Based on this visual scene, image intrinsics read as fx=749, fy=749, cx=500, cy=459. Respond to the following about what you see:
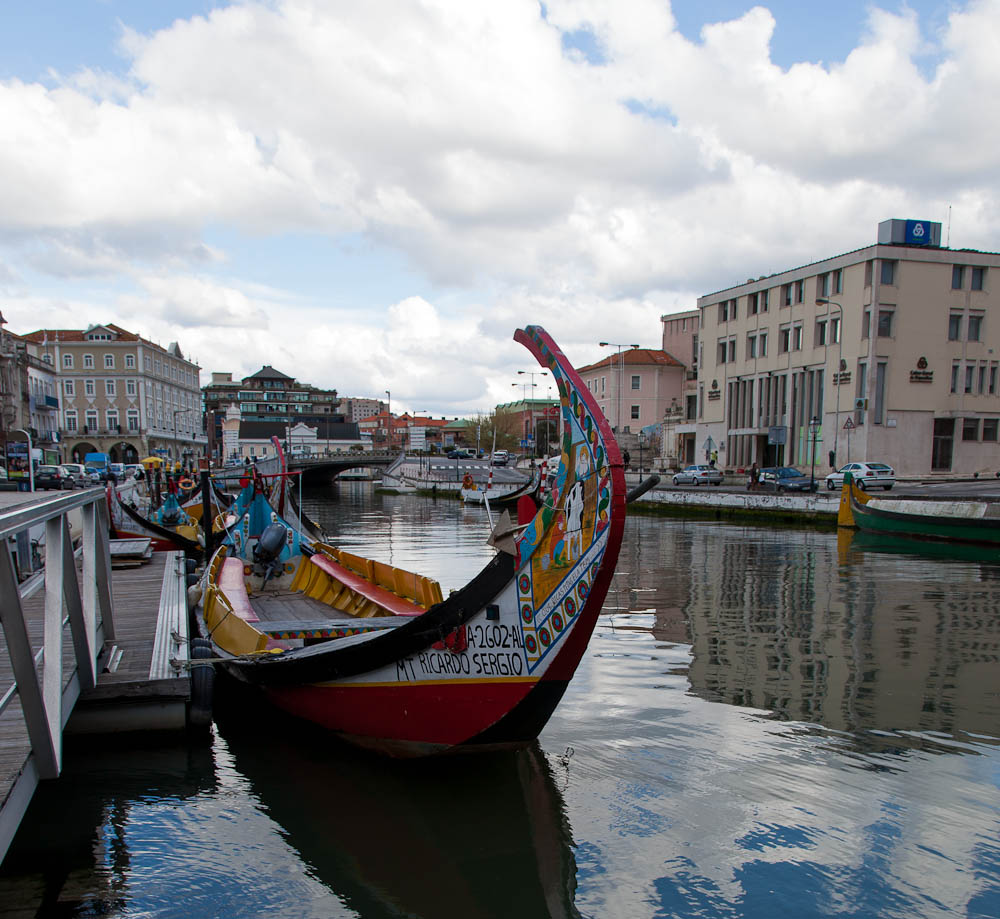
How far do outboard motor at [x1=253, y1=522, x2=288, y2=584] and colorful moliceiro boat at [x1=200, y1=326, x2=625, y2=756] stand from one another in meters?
3.55

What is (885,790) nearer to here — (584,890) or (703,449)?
(584,890)

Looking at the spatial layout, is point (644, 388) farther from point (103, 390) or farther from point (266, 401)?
point (266, 401)

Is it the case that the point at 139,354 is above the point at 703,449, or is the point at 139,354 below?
above

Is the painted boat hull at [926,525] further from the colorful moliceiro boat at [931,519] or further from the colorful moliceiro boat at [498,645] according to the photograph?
the colorful moliceiro boat at [498,645]

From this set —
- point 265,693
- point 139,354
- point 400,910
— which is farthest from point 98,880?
point 139,354

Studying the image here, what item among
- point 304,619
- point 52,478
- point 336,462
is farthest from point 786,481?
point 336,462

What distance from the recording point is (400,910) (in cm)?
441

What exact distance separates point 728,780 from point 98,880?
441cm

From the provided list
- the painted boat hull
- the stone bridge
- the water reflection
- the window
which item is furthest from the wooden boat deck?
the stone bridge

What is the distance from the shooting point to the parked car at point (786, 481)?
112 ft

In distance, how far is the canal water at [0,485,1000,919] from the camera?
4457 mm

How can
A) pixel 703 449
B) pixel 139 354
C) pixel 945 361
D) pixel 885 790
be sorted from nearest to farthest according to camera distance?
pixel 885 790 < pixel 945 361 < pixel 703 449 < pixel 139 354

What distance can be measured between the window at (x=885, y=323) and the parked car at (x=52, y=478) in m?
39.9

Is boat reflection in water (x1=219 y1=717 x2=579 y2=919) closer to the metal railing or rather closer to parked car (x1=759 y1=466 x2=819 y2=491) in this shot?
the metal railing
